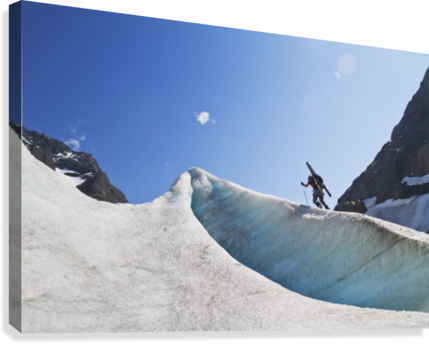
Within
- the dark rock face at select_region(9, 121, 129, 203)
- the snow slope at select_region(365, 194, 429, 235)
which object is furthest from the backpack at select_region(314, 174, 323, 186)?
the snow slope at select_region(365, 194, 429, 235)

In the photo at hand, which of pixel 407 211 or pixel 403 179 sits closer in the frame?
pixel 407 211

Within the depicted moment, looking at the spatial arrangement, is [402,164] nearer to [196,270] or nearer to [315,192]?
[315,192]

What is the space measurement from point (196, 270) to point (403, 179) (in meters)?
41.8

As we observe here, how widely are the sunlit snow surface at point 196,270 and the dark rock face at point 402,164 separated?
35.7 m

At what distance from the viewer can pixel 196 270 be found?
9258mm

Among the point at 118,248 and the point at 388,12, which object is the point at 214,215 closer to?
the point at 118,248

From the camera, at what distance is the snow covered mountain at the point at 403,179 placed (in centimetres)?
4203

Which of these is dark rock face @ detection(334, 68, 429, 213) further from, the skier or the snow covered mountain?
A: the skier

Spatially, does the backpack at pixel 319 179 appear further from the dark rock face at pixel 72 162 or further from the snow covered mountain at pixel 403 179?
the snow covered mountain at pixel 403 179

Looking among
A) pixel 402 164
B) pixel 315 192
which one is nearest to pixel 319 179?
pixel 315 192

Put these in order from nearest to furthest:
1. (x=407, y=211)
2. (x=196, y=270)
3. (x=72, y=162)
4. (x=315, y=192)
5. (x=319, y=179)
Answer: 1. (x=196, y=270)
2. (x=72, y=162)
3. (x=319, y=179)
4. (x=315, y=192)
5. (x=407, y=211)

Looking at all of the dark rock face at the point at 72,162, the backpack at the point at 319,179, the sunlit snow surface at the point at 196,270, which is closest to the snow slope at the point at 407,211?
the backpack at the point at 319,179

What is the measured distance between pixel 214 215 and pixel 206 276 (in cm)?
714
